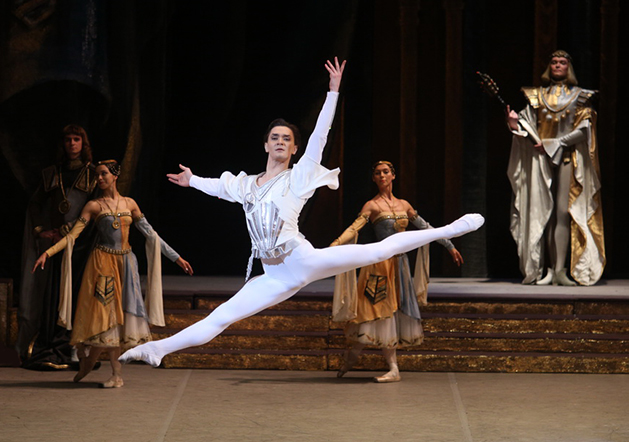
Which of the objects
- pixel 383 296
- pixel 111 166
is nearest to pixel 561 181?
pixel 383 296

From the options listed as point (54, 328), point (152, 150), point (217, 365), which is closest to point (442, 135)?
point (152, 150)

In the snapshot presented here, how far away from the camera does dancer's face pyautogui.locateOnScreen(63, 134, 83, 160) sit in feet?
21.5

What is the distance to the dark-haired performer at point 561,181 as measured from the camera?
25.2ft

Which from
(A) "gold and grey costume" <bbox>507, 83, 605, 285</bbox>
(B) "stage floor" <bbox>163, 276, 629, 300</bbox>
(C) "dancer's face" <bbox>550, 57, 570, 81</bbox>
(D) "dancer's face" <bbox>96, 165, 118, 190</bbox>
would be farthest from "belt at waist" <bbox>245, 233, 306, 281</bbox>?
(C) "dancer's face" <bbox>550, 57, 570, 81</bbox>

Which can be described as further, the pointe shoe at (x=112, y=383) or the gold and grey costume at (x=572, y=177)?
the gold and grey costume at (x=572, y=177)

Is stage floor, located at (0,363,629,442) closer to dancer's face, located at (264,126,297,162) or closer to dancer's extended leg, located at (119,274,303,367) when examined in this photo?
dancer's extended leg, located at (119,274,303,367)

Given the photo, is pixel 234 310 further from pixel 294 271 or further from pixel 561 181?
pixel 561 181

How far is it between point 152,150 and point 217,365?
2140 mm

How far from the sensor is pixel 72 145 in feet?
21.6

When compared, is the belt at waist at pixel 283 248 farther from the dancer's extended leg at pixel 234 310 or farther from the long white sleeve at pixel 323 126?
the long white sleeve at pixel 323 126

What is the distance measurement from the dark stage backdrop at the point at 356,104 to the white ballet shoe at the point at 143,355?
3.46 metres

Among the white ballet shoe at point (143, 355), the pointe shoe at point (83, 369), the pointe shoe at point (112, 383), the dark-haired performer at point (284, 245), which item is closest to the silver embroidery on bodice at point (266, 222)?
the dark-haired performer at point (284, 245)

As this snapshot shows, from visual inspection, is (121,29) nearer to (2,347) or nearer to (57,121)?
(57,121)

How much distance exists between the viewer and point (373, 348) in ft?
22.8
